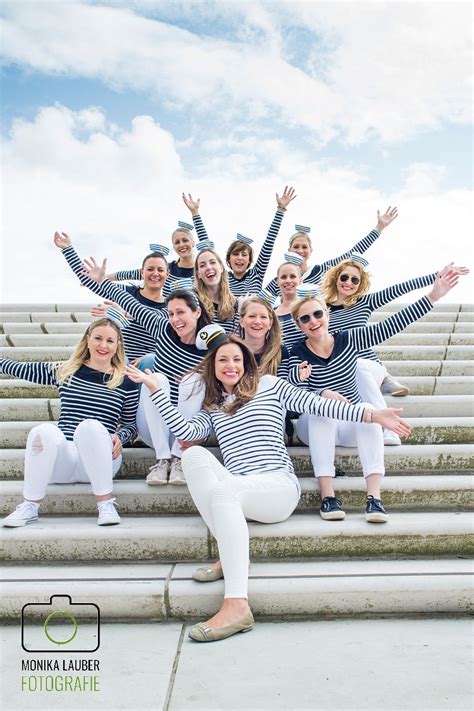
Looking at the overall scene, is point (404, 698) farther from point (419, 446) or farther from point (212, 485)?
point (419, 446)

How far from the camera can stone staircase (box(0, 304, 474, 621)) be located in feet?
7.47

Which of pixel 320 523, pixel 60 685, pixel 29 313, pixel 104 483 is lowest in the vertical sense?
pixel 60 685

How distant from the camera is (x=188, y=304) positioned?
3.12m

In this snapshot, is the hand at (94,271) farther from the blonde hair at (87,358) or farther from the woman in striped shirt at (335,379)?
the woman in striped shirt at (335,379)

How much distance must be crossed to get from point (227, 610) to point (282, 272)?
2200mm

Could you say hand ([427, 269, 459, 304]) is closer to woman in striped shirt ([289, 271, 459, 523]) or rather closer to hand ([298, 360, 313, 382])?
woman in striped shirt ([289, 271, 459, 523])

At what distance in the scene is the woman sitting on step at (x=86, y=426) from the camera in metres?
2.63

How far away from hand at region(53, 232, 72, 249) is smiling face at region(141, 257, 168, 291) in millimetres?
607

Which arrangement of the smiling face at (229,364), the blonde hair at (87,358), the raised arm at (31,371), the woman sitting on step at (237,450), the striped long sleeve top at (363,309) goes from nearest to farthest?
the woman sitting on step at (237,450) < the smiling face at (229,364) < the blonde hair at (87,358) < the raised arm at (31,371) < the striped long sleeve top at (363,309)

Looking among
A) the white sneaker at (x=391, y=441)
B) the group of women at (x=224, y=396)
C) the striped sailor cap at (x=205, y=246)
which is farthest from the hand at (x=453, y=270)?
the striped sailor cap at (x=205, y=246)

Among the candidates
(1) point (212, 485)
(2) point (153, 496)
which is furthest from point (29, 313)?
(1) point (212, 485)

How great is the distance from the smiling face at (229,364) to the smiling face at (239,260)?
170 cm

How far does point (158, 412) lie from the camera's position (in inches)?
114

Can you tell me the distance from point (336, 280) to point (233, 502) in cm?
194
